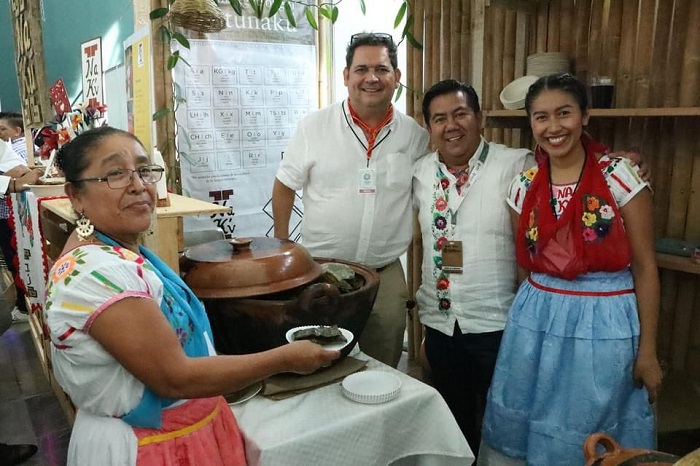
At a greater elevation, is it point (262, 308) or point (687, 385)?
point (262, 308)

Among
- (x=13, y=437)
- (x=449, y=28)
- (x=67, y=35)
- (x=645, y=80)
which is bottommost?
(x=13, y=437)

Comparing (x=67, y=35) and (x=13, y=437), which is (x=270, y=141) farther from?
(x=67, y=35)

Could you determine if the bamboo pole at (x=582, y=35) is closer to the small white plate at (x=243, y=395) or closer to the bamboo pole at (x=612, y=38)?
the bamboo pole at (x=612, y=38)

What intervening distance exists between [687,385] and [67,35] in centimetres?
659

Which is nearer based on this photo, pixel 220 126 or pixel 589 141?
pixel 589 141

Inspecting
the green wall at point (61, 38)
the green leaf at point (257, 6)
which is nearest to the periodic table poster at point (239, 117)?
the green leaf at point (257, 6)

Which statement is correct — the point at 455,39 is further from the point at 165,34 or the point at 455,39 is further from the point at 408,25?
the point at 165,34

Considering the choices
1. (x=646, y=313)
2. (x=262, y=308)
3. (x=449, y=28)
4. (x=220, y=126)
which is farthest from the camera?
(x=220, y=126)

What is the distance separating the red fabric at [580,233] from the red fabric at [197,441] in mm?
1007

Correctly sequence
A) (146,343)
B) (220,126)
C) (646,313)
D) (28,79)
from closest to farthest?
(146,343)
(646,313)
(28,79)
(220,126)

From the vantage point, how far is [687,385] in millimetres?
2250

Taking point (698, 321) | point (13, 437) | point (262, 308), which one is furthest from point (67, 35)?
point (698, 321)

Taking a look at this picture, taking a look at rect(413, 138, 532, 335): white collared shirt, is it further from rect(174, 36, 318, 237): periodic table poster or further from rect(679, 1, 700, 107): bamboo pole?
rect(174, 36, 318, 237): periodic table poster

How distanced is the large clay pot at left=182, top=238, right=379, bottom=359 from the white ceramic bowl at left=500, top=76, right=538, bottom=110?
1108 mm
